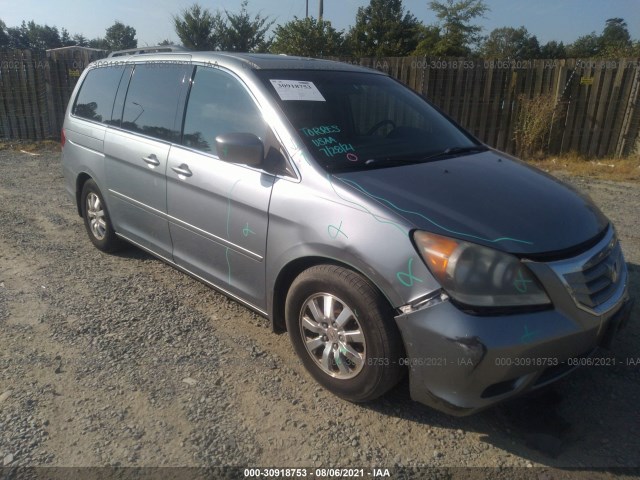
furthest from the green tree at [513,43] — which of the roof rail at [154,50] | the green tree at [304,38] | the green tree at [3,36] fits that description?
the green tree at [3,36]

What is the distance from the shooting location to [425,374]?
7.64 feet

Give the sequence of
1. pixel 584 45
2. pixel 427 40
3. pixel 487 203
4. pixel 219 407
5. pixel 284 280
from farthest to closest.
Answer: pixel 584 45, pixel 427 40, pixel 284 280, pixel 219 407, pixel 487 203

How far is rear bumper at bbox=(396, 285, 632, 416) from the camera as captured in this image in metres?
2.16

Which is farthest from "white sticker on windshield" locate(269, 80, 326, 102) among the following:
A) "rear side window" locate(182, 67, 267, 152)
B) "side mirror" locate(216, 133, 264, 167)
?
"side mirror" locate(216, 133, 264, 167)

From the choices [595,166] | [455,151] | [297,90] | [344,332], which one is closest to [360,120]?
[297,90]

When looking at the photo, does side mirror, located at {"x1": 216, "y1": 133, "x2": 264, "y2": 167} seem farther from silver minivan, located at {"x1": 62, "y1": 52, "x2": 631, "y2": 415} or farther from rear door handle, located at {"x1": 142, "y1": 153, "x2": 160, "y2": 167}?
rear door handle, located at {"x1": 142, "y1": 153, "x2": 160, "y2": 167}

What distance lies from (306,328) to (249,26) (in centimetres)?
2861

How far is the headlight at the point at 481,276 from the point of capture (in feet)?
7.23

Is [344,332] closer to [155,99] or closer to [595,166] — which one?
[155,99]

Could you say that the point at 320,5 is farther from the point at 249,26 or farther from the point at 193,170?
the point at 193,170

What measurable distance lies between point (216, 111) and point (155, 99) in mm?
857

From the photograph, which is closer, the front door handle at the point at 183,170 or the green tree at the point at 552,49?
the front door handle at the point at 183,170

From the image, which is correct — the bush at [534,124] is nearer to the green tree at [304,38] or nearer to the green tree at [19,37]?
the green tree at [304,38]

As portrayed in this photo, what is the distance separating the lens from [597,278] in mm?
2473
